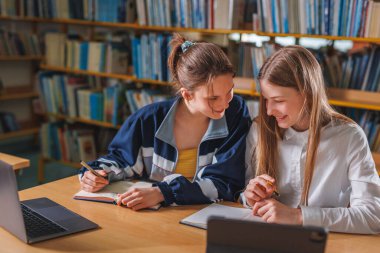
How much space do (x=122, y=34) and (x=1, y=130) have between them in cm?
142

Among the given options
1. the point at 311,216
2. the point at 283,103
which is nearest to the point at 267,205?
the point at 311,216

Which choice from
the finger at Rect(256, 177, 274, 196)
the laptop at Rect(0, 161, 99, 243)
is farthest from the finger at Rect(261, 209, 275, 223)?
the laptop at Rect(0, 161, 99, 243)

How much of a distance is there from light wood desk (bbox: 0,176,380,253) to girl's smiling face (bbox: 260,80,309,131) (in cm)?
38

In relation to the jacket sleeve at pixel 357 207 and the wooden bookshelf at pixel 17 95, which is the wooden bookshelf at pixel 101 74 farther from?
the jacket sleeve at pixel 357 207

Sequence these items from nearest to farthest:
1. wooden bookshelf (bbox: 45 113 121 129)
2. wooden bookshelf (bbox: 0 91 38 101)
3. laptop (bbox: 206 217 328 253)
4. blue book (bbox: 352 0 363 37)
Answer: laptop (bbox: 206 217 328 253) < blue book (bbox: 352 0 363 37) < wooden bookshelf (bbox: 45 113 121 129) < wooden bookshelf (bbox: 0 91 38 101)

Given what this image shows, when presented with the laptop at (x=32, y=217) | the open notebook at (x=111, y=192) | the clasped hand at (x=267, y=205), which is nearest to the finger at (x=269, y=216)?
the clasped hand at (x=267, y=205)

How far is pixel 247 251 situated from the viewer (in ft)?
3.31

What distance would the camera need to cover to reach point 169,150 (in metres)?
1.78

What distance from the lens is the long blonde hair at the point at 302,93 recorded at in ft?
4.98

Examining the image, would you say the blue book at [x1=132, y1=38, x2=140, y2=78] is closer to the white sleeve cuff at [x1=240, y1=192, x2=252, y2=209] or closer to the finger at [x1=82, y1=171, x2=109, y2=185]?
the finger at [x1=82, y1=171, x2=109, y2=185]

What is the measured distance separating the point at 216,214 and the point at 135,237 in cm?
28

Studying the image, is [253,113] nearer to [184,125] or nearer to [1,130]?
[184,125]

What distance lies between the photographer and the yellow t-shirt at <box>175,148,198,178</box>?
1776 mm

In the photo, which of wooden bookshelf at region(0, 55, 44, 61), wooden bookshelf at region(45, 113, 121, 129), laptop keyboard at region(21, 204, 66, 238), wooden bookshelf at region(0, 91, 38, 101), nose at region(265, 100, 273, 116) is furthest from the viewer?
wooden bookshelf at region(0, 91, 38, 101)
